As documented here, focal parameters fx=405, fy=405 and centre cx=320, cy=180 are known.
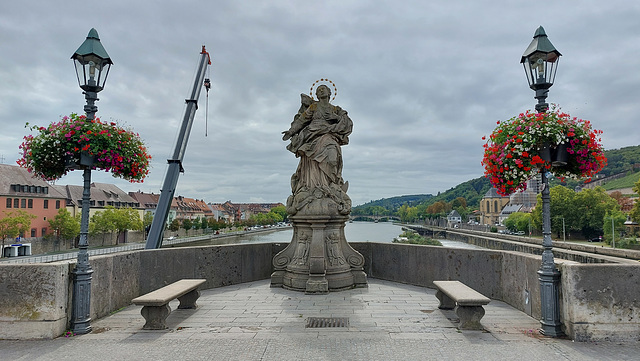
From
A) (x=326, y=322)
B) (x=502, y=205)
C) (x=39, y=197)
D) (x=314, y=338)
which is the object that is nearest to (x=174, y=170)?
(x=326, y=322)

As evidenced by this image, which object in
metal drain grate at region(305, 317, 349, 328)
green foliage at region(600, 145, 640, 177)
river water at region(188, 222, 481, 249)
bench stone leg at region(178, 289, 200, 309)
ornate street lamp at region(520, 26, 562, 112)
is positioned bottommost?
river water at region(188, 222, 481, 249)

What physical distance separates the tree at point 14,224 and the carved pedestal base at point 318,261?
43.3 m

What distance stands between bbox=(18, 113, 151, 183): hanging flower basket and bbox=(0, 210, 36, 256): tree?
43.5 metres

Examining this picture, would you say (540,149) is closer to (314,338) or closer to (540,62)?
(540,62)

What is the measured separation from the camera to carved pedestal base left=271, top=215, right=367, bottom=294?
8.28 meters

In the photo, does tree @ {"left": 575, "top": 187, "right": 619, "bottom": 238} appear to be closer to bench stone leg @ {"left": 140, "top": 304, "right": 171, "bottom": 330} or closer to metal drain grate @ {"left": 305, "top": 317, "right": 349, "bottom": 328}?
metal drain grate @ {"left": 305, "top": 317, "right": 349, "bottom": 328}

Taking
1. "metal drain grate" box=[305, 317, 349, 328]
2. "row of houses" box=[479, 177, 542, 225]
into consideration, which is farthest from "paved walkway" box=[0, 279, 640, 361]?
"row of houses" box=[479, 177, 542, 225]

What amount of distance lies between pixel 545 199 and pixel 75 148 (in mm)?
6580

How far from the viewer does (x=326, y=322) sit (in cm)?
605

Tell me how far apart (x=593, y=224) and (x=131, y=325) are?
70582mm

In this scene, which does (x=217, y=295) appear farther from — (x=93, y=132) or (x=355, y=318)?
(x=93, y=132)

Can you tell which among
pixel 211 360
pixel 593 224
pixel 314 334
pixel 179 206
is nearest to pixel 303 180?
pixel 314 334

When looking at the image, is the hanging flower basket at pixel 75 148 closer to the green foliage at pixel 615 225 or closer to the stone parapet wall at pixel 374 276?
A: the stone parapet wall at pixel 374 276

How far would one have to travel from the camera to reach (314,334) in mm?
5410
